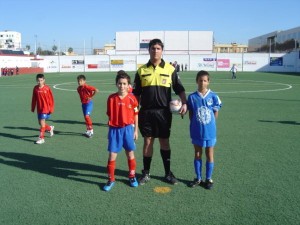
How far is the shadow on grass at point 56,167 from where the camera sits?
5.34 metres

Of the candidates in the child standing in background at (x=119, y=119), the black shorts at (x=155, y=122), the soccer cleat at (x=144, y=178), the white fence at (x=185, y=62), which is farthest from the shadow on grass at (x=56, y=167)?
the white fence at (x=185, y=62)

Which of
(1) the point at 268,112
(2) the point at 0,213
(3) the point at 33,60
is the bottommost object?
(2) the point at 0,213

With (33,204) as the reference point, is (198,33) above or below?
above

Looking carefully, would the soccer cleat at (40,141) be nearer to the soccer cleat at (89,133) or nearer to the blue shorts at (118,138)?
the soccer cleat at (89,133)

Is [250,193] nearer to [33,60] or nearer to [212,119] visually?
[212,119]

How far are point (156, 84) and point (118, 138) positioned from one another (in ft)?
3.40

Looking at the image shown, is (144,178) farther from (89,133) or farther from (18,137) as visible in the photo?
(18,137)

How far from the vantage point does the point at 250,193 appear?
4.47 metres

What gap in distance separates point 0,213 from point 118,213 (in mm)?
1572

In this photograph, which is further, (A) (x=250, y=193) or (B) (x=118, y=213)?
(A) (x=250, y=193)

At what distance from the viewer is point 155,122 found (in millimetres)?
4801

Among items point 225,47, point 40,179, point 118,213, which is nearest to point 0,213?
point 40,179

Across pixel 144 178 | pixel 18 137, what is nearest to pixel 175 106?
pixel 144 178

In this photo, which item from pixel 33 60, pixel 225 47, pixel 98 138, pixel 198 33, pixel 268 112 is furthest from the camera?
pixel 225 47
